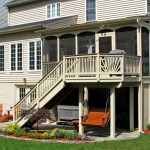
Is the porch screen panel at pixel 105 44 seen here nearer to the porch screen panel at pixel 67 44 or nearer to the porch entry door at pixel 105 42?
the porch entry door at pixel 105 42

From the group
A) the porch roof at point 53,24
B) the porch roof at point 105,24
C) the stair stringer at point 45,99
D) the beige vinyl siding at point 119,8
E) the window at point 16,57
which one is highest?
the beige vinyl siding at point 119,8

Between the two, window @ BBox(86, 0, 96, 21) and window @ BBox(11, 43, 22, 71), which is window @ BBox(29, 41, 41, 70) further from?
window @ BBox(86, 0, 96, 21)

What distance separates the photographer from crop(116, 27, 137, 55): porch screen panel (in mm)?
18128

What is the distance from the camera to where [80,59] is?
55.9 ft

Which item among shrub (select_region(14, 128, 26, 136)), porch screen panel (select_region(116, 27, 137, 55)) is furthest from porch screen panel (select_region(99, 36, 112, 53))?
shrub (select_region(14, 128, 26, 136))

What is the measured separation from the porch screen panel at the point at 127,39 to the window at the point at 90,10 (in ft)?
16.5

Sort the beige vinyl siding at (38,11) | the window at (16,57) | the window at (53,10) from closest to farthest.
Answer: the beige vinyl siding at (38,11) → the window at (16,57) → the window at (53,10)

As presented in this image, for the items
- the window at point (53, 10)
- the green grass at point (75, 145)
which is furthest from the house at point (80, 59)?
the green grass at point (75, 145)

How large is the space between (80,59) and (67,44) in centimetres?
418

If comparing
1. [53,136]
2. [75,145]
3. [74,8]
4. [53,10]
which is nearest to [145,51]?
[53,136]

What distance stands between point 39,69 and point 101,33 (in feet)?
19.6

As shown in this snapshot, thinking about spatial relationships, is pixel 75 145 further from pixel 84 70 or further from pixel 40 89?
pixel 40 89

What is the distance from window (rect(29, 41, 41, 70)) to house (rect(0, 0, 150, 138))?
0.07m

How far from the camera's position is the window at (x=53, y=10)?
1013 inches
